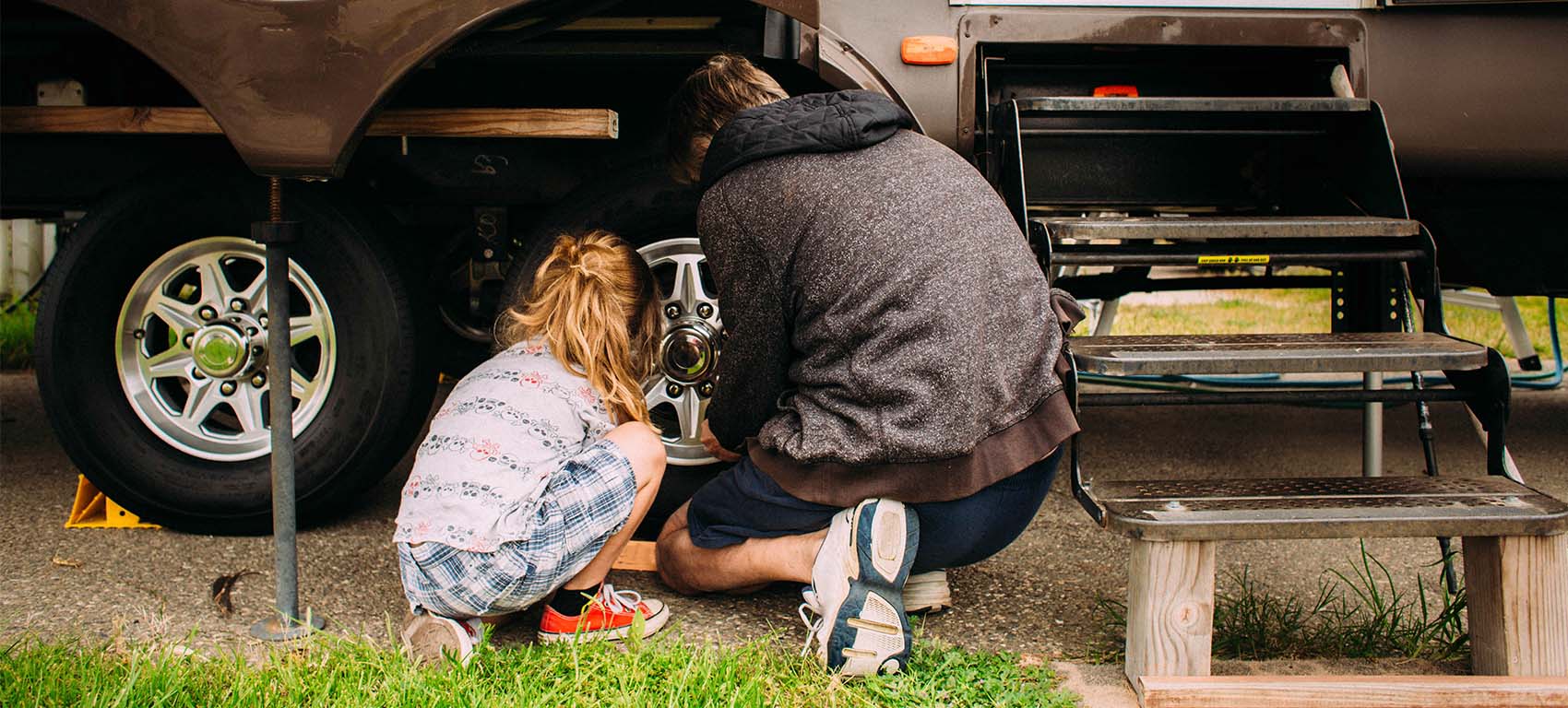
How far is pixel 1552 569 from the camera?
2.00 meters

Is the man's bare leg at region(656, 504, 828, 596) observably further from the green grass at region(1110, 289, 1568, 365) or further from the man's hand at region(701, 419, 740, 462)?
the green grass at region(1110, 289, 1568, 365)

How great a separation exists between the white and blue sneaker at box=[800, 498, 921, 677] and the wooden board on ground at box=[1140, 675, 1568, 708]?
452 mm

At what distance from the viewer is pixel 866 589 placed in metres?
2.14

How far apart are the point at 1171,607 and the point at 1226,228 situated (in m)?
0.91

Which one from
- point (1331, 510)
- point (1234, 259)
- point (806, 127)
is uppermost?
point (806, 127)

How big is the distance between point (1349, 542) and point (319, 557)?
8.60 feet

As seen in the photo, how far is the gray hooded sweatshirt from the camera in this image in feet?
6.88

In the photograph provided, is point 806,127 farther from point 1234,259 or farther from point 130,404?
point 130,404

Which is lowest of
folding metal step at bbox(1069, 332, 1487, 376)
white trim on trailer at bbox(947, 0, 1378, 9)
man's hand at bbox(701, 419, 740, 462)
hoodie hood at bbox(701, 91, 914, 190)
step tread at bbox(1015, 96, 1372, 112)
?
man's hand at bbox(701, 419, 740, 462)

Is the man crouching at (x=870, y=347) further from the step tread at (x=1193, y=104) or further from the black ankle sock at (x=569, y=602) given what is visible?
the step tread at (x=1193, y=104)

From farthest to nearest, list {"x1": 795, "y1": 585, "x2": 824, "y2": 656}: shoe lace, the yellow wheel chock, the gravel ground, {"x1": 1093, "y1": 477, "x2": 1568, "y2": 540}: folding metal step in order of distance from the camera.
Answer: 1. the yellow wheel chock
2. the gravel ground
3. {"x1": 795, "y1": 585, "x2": 824, "y2": 656}: shoe lace
4. {"x1": 1093, "y1": 477, "x2": 1568, "y2": 540}: folding metal step

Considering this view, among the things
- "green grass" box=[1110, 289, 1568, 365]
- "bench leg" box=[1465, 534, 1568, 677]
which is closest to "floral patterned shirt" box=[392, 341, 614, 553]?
"bench leg" box=[1465, 534, 1568, 677]

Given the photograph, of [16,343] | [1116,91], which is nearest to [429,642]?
[1116,91]

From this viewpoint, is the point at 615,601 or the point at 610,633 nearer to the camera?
the point at 610,633
